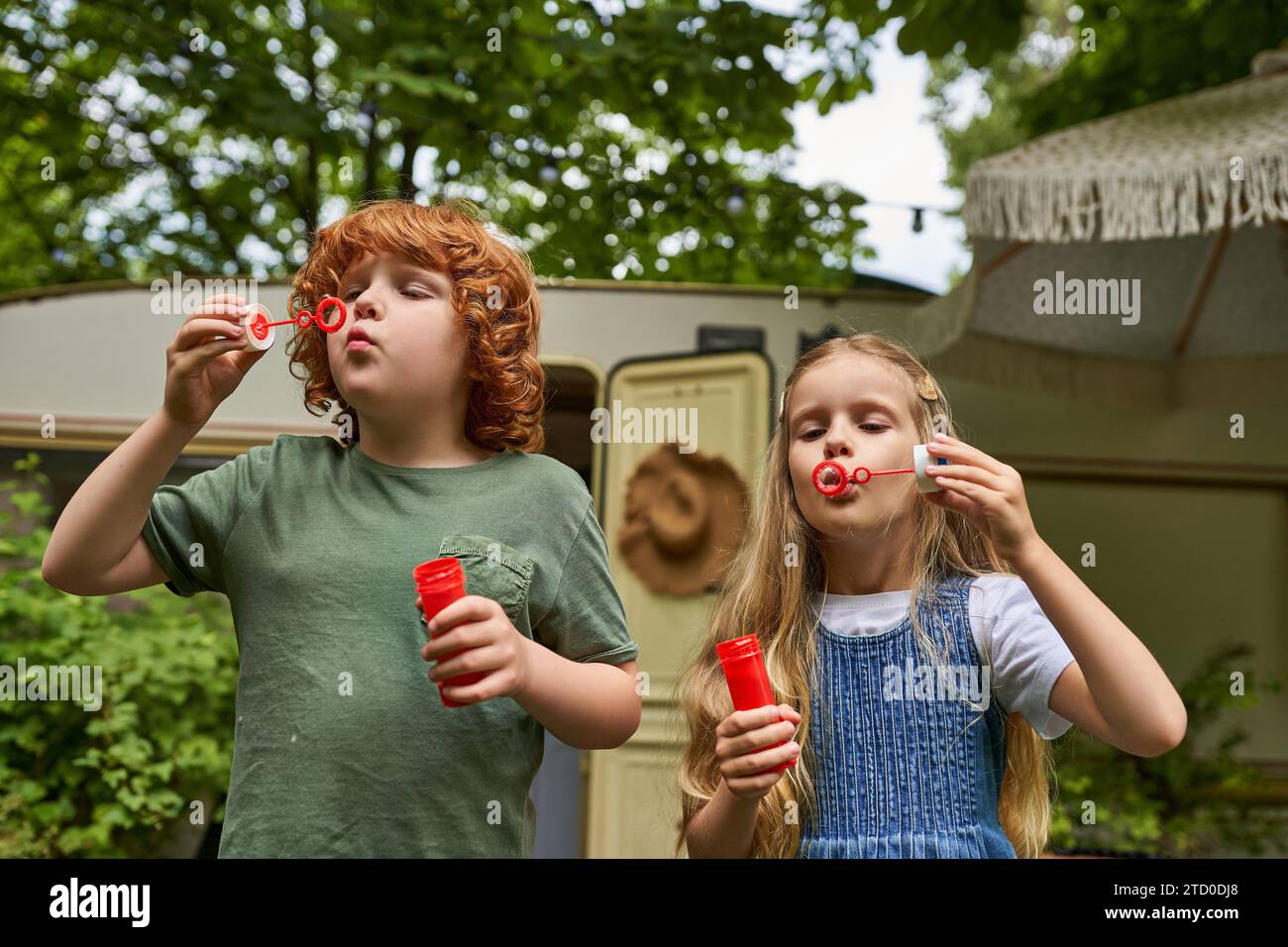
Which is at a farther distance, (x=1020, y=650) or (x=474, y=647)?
(x=1020, y=650)

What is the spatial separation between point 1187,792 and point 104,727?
163 inches

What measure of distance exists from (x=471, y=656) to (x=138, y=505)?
0.52 metres

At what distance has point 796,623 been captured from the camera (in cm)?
167

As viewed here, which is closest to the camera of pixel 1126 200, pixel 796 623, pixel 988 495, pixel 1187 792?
pixel 988 495

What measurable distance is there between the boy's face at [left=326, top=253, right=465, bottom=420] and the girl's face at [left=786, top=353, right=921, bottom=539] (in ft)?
1.55

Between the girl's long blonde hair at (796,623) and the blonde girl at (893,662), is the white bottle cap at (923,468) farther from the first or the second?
the girl's long blonde hair at (796,623)

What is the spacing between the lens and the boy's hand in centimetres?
120

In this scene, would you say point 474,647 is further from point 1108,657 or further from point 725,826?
point 1108,657

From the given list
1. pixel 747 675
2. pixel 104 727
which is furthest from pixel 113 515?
pixel 104 727

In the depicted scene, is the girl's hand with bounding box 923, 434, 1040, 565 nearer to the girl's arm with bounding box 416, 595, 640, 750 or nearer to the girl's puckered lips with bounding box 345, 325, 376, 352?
the girl's arm with bounding box 416, 595, 640, 750

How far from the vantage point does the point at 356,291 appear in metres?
1.57

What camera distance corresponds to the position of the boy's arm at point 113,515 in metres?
1.42

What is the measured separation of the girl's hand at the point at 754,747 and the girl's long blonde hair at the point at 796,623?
0.74 feet

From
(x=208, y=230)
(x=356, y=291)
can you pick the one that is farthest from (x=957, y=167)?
(x=356, y=291)
